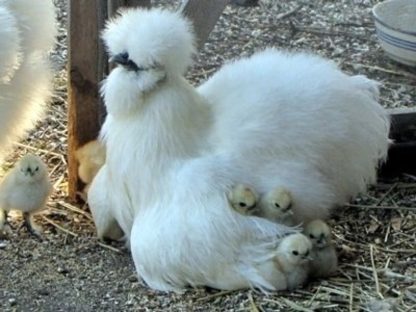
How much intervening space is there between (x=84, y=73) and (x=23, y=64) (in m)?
0.22

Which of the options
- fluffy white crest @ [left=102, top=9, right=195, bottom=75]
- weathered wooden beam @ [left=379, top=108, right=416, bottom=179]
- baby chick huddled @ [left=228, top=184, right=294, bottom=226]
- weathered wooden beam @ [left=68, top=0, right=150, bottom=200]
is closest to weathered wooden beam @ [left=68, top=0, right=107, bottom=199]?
weathered wooden beam @ [left=68, top=0, right=150, bottom=200]

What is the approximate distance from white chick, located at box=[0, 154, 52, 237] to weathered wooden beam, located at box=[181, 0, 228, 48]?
2.37ft

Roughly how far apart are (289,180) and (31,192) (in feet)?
3.05

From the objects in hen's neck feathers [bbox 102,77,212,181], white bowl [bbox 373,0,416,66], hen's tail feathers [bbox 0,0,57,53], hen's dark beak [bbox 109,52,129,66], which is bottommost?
white bowl [bbox 373,0,416,66]

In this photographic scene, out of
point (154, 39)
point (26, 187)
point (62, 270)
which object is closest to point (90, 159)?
point (26, 187)

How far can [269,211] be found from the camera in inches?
125

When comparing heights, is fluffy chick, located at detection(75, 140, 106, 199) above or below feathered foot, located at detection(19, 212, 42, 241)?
above

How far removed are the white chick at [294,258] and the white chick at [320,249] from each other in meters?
0.06

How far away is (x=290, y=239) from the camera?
3.13 m

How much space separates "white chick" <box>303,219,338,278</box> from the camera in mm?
3223

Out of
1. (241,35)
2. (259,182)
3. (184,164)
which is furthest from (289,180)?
(241,35)

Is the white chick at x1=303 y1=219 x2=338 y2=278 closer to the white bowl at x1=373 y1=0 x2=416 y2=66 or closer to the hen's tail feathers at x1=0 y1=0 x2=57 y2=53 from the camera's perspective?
the hen's tail feathers at x1=0 y1=0 x2=57 y2=53

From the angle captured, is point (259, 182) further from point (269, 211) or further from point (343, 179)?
point (343, 179)

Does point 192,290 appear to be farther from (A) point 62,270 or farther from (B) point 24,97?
(B) point 24,97
